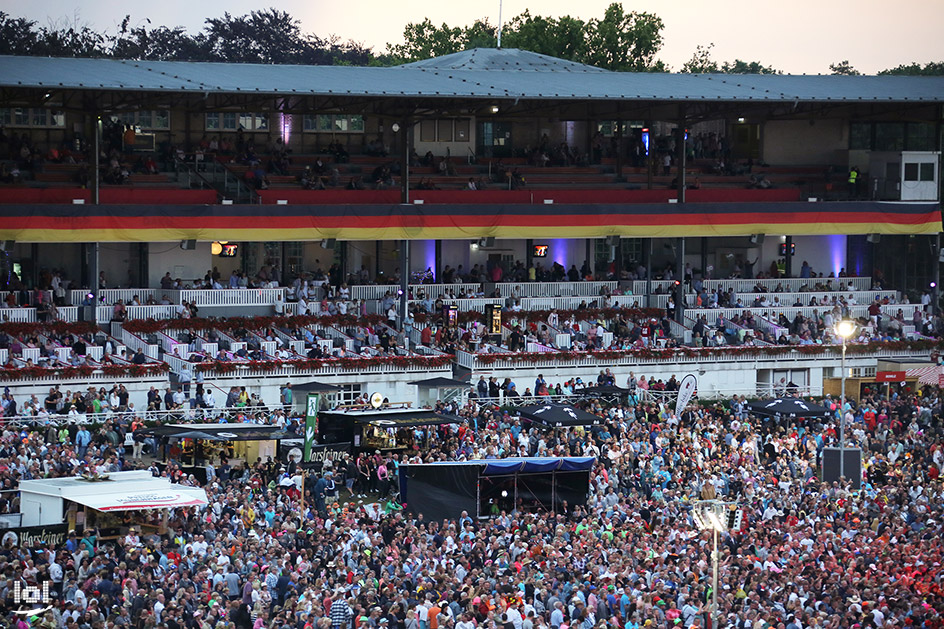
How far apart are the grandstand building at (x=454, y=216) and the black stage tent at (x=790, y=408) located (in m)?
6.46

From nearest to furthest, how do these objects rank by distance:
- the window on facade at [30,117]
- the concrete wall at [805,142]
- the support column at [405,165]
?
the window on facade at [30,117] → the support column at [405,165] → the concrete wall at [805,142]

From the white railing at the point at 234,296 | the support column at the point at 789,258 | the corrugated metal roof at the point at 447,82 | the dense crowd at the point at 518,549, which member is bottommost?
the dense crowd at the point at 518,549

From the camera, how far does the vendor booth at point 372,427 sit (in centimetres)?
3875

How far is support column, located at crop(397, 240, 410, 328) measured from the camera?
5141 centimetres

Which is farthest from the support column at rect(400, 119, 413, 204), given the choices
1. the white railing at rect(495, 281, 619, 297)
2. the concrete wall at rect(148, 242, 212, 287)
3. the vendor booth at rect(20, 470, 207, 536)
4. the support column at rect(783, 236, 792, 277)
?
the vendor booth at rect(20, 470, 207, 536)

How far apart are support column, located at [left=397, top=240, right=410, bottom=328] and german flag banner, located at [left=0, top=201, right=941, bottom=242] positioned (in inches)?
18.1

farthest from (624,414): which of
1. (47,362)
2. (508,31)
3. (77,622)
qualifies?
(508,31)

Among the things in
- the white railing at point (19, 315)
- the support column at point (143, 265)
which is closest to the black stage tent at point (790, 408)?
the support column at point (143, 265)

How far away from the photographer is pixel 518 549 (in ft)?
101

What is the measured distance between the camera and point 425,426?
1586 inches

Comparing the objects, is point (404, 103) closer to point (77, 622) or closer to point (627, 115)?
point (627, 115)

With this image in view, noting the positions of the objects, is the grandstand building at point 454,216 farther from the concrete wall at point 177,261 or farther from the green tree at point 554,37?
the green tree at point 554,37

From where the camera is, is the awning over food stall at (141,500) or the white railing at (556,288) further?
the white railing at (556,288)

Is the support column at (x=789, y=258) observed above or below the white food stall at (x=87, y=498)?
above
